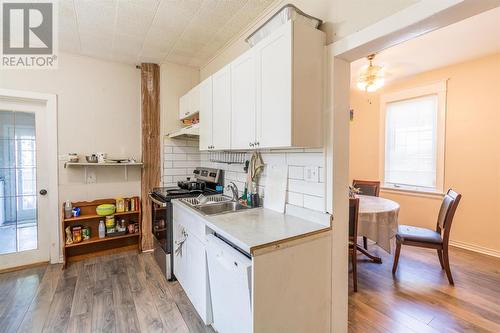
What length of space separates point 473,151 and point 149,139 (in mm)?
4403

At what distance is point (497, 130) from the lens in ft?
9.84

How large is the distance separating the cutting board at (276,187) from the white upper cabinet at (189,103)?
50.9 inches

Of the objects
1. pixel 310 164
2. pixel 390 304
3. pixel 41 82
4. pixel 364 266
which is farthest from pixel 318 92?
pixel 41 82

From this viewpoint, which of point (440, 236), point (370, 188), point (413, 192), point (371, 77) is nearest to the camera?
point (440, 236)

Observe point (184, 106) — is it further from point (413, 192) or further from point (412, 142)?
point (413, 192)

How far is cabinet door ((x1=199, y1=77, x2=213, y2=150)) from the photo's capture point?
2.41 m

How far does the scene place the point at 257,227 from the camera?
1.56 meters

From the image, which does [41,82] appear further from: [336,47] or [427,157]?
[427,157]

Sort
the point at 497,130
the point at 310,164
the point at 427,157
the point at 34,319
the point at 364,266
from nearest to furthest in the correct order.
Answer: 1. the point at 310,164
2. the point at 34,319
3. the point at 364,266
4. the point at 497,130
5. the point at 427,157

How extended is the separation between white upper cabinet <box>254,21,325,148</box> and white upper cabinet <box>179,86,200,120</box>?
4.35 feet

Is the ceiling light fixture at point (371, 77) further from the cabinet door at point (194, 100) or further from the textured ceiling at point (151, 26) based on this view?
the cabinet door at point (194, 100)

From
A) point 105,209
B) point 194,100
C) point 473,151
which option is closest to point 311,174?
point 194,100

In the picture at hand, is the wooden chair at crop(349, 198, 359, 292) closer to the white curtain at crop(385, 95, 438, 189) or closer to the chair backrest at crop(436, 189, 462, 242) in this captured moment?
the chair backrest at crop(436, 189, 462, 242)

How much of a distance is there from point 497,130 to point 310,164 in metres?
3.01
